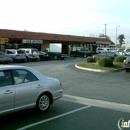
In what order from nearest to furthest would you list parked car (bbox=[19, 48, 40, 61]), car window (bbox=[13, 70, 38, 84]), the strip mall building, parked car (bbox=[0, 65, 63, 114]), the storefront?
1. parked car (bbox=[0, 65, 63, 114])
2. car window (bbox=[13, 70, 38, 84])
3. parked car (bbox=[19, 48, 40, 61])
4. the strip mall building
5. the storefront

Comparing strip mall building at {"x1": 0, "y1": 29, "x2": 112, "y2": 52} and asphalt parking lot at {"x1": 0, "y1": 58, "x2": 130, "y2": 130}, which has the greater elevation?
strip mall building at {"x1": 0, "y1": 29, "x2": 112, "y2": 52}

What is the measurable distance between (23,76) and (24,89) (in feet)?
1.39

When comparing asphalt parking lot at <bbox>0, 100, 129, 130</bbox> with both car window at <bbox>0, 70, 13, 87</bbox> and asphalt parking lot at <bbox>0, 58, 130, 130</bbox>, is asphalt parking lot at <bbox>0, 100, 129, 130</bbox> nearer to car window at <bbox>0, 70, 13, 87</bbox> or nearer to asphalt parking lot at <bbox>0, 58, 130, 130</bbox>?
asphalt parking lot at <bbox>0, 58, 130, 130</bbox>

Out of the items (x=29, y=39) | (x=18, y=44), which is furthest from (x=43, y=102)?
(x=18, y=44)

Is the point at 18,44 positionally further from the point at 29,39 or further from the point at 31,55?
the point at 31,55

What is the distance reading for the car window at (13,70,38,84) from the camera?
19.2 ft

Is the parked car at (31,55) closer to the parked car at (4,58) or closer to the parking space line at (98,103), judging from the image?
the parked car at (4,58)

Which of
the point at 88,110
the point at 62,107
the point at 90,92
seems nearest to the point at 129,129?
the point at 88,110

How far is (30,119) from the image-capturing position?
587 centimetres

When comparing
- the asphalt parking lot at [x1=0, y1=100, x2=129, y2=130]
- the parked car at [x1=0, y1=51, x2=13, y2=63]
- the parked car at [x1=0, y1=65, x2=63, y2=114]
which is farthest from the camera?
the parked car at [x1=0, y1=51, x2=13, y2=63]

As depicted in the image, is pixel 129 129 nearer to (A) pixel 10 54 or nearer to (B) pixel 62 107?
(B) pixel 62 107

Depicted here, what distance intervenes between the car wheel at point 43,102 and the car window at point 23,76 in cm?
57

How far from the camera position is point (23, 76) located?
6.07 metres

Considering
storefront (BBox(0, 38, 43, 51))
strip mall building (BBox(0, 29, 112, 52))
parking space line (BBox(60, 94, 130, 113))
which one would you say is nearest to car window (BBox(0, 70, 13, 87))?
parking space line (BBox(60, 94, 130, 113))
